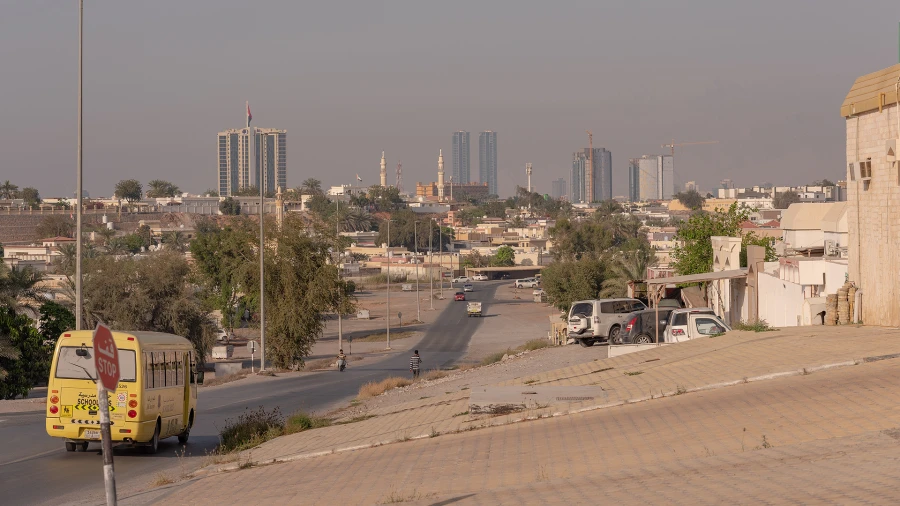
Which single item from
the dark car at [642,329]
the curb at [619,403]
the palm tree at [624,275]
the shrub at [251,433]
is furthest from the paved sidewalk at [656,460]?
the palm tree at [624,275]

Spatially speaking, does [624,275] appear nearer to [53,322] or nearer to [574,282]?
[574,282]

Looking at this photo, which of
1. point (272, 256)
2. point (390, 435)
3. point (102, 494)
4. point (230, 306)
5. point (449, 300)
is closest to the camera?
point (102, 494)

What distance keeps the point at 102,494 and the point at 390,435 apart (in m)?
4.61

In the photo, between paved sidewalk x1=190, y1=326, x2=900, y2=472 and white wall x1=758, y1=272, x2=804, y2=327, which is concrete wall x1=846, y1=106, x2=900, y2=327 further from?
white wall x1=758, y1=272, x2=804, y2=327

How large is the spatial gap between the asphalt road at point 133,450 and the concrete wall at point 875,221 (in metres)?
13.7

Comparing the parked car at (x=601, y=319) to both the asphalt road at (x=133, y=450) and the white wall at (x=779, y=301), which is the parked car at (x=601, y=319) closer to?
the white wall at (x=779, y=301)

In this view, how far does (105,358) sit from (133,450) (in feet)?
34.4

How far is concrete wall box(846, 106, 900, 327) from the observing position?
20.4 meters

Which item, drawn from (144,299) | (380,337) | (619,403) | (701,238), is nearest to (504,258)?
(380,337)

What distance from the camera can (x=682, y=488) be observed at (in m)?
9.88

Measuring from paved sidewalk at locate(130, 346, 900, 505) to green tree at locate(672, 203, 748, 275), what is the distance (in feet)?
113

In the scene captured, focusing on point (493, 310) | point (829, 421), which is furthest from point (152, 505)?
point (493, 310)

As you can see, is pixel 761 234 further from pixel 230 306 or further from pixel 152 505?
pixel 152 505

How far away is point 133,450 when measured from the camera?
18.3 metres
